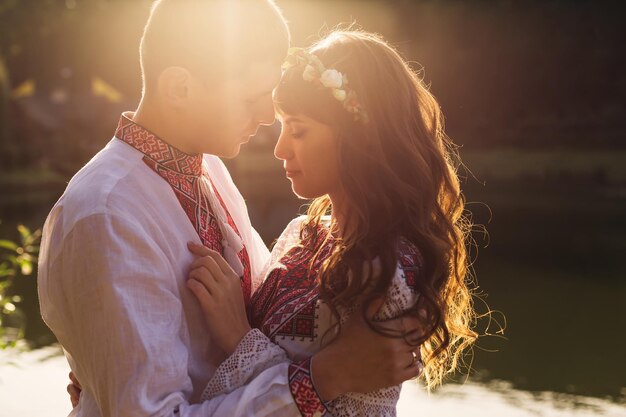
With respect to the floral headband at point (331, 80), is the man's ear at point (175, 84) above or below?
above

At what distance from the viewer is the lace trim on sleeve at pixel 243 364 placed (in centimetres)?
198

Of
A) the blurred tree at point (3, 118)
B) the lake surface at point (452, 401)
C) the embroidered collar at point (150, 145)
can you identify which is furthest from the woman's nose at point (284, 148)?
the blurred tree at point (3, 118)

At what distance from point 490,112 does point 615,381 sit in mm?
14238

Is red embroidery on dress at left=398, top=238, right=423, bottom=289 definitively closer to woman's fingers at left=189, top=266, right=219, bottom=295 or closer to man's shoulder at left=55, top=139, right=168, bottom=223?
woman's fingers at left=189, top=266, right=219, bottom=295

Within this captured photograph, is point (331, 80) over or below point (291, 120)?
over

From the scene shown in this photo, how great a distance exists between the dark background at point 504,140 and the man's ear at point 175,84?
5513mm

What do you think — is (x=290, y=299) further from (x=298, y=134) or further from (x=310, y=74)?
(x=310, y=74)

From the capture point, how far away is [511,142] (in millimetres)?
19906

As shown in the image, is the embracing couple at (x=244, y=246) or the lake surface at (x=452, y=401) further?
the lake surface at (x=452, y=401)

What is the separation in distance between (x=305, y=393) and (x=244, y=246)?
555 millimetres

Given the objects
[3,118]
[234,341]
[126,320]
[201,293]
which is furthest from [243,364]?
[3,118]

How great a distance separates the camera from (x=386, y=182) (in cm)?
223

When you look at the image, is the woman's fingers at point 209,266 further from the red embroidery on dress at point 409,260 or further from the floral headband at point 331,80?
the floral headband at point 331,80

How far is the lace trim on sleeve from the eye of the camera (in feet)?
6.51
